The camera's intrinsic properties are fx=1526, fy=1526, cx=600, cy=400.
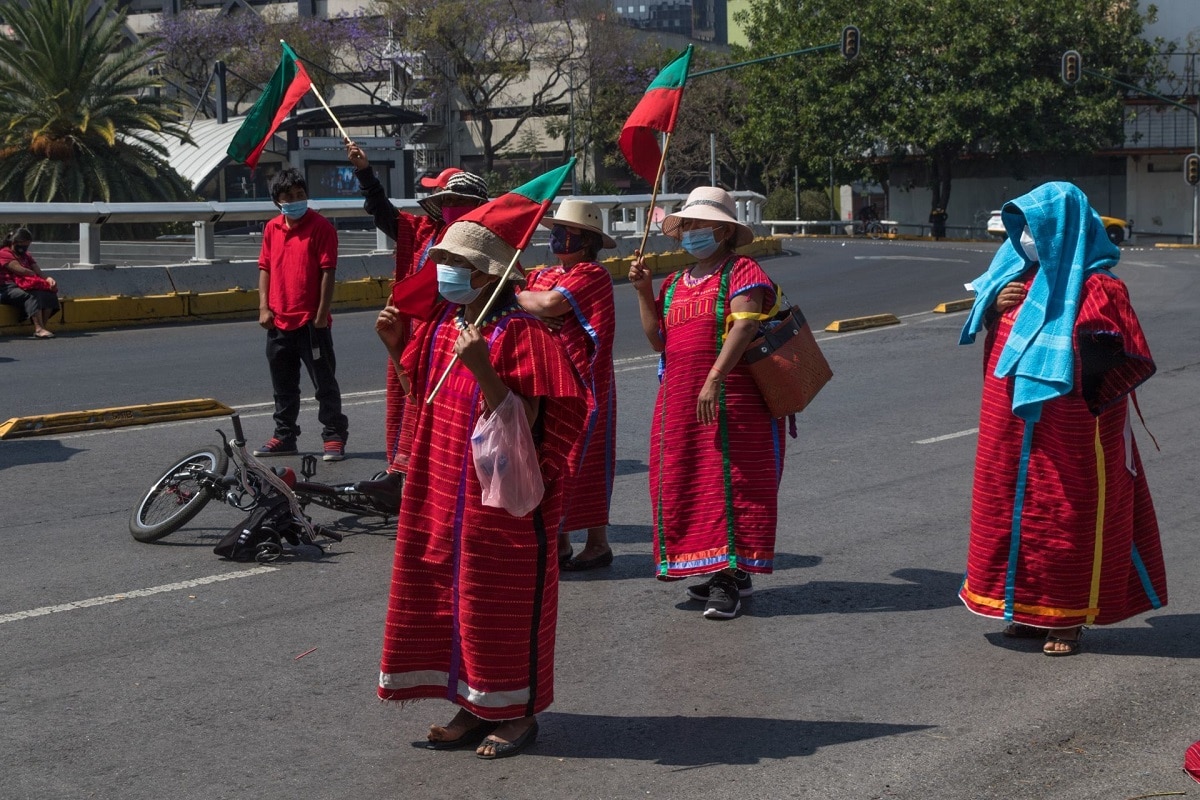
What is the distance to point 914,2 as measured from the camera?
5291 centimetres

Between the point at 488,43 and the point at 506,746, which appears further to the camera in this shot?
the point at 488,43

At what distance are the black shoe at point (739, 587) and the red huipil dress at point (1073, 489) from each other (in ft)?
3.46

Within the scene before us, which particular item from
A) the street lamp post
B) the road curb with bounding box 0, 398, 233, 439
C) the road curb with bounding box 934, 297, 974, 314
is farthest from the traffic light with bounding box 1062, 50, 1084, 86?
the road curb with bounding box 0, 398, 233, 439

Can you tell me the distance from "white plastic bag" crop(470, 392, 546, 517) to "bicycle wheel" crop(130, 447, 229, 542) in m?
3.46

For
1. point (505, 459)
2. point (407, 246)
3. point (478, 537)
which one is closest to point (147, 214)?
point (407, 246)

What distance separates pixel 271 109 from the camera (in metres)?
8.66

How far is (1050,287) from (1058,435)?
540mm

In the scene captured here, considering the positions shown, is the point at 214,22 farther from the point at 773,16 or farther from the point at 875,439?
the point at 875,439

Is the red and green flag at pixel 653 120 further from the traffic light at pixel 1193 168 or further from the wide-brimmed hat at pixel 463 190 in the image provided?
the traffic light at pixel 1193 168

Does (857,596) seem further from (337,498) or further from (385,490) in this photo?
(337,498)

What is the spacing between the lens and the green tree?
51.6 m

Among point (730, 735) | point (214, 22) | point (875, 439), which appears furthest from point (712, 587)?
point (214, 22)

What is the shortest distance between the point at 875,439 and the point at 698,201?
192 inches

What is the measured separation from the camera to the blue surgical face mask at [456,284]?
442cm
